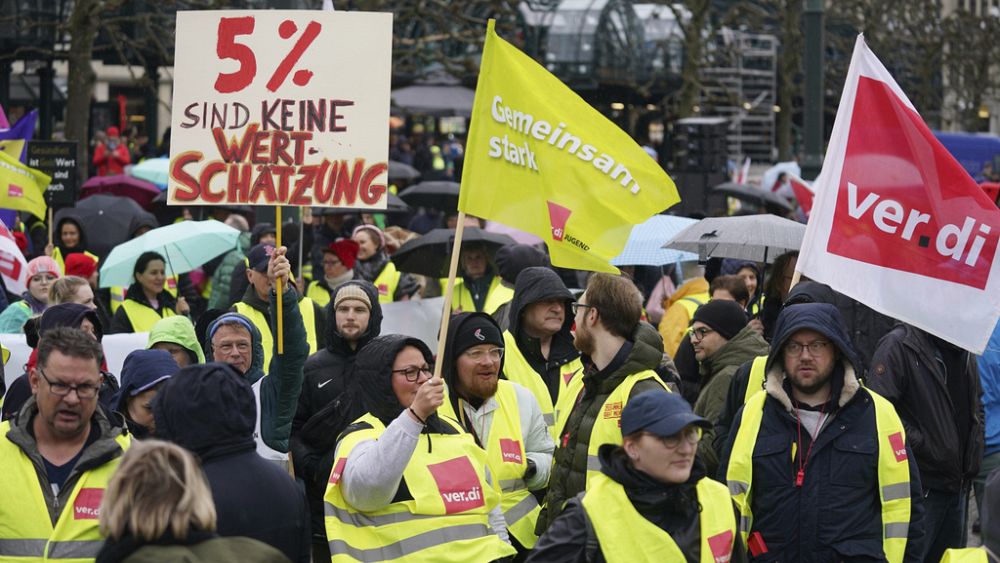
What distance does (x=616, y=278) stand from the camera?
20.4ft

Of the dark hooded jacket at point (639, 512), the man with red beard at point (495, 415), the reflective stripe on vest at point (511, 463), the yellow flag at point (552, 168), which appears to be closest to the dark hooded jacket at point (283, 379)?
the man with red beard at point (495, 415)

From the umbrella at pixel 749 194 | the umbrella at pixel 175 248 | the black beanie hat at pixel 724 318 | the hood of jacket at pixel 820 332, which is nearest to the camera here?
the hood of jacket at pixel 820 332

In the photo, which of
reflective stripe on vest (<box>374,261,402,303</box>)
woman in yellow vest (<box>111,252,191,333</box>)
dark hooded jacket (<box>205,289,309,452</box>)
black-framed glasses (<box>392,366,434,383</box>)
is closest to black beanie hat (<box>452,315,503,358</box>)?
black-framed glasses (<box>392,366,434,383</box>)

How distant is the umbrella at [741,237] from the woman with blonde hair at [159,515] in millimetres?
6370

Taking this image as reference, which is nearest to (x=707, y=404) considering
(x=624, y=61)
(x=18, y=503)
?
(x=18, y=503)

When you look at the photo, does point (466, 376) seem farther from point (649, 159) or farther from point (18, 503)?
point (18, 503)

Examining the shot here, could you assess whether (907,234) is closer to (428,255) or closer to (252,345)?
(252,345)

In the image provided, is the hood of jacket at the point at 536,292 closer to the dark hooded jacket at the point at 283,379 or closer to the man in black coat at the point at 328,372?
the man in black coat at the point at 328,372

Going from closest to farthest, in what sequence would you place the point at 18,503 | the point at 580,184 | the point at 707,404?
the point at 18,503, the point at 580,184, the point at 707,404

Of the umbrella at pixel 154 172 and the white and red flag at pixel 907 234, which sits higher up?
the white and red flag at pixel 907 234

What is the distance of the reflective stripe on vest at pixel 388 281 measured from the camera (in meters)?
12.8

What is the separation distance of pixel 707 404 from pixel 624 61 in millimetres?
32837

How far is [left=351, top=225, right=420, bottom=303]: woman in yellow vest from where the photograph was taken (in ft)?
41.9

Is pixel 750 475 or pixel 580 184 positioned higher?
pixel 580 184
